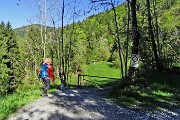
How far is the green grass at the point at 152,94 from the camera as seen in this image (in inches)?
540

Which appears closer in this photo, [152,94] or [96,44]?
[152,94]

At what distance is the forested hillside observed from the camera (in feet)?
75.9

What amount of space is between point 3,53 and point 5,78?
15.7 ft

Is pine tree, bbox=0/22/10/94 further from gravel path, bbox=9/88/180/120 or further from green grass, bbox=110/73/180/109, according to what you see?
gravel path, bbox=9/88/180/120

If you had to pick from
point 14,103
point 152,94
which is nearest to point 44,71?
point 14,103

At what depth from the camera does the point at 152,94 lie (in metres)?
15.6

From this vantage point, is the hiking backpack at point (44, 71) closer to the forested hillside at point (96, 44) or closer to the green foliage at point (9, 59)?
the forested hillside at point (96, 44)

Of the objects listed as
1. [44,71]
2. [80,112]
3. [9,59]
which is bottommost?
[80,112]

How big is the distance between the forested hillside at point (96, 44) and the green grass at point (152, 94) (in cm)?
374

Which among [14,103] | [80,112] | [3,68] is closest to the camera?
[80,112]

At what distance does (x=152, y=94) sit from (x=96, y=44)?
4964 inches

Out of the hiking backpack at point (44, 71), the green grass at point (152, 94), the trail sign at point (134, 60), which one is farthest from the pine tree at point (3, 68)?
the trail sign at point (134, 60)

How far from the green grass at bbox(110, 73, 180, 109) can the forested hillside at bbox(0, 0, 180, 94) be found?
3735 millimetres

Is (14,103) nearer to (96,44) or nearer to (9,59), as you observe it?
(9,59)
